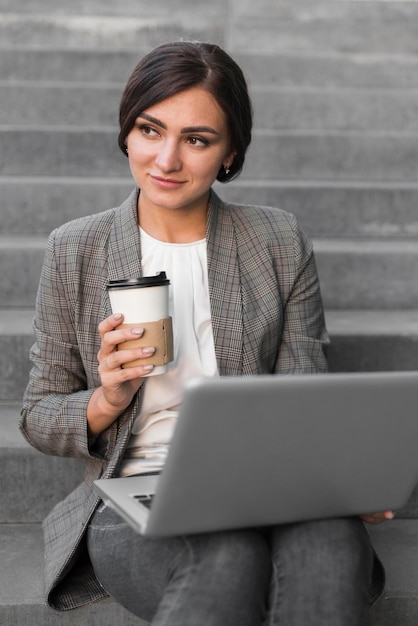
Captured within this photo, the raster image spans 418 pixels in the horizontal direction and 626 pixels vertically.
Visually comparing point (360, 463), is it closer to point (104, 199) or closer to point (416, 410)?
point (416, 410)

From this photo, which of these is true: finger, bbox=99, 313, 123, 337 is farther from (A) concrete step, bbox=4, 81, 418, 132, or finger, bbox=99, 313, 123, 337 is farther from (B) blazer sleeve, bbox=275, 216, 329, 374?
(A) concrete step, bbox=4, 81, 418, 132

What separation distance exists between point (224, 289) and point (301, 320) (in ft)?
0.59

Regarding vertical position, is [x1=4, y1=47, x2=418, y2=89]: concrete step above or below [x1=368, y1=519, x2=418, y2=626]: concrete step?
above

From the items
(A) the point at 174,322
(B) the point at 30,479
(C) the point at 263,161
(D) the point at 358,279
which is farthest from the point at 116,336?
(C) the point at 263,161

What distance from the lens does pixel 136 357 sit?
142 centimetres

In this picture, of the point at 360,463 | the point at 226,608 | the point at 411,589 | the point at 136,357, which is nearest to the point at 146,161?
the point at 136,357

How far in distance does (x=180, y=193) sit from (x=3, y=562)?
0.84 metres

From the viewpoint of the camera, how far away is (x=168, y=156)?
5.29ft

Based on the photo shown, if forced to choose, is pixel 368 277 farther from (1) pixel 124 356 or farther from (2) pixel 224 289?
(1) pixel 124 356

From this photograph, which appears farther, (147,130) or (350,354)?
(350,354)

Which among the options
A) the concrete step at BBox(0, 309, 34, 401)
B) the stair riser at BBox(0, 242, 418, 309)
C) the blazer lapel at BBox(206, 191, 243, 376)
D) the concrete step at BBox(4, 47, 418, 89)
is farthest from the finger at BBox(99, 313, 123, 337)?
the concrete step at BBox(4, 47, 418, 89)

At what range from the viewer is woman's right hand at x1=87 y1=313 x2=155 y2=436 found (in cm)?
141

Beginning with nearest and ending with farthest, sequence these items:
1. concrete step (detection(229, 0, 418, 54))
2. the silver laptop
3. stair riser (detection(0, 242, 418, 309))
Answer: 1. the silver laptop
2. stair riser (detection(0, 242, 418, 309))
3. concrete step (detection(229, 0, 418, 54))

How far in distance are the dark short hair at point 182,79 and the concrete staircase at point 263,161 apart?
796 millimetres
